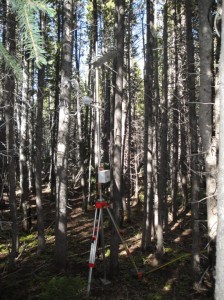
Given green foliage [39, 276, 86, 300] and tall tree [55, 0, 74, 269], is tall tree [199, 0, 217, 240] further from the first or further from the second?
tall tree [55, 0, 74, 269]

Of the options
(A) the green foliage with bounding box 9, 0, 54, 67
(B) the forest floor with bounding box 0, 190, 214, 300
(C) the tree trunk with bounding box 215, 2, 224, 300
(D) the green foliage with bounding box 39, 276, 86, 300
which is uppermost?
(A) the green foliage with bounding box 9, 0, 54, 67

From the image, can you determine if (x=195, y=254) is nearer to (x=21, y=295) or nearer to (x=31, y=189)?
(x=21, y=295)

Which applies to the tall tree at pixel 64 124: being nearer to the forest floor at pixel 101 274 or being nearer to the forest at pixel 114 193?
the forest at pixel 114 193

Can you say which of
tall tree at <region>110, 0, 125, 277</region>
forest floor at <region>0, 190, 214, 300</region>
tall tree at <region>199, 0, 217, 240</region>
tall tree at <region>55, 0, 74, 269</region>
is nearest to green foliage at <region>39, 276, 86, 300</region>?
forest floor at <region>0, 190, 214, 300</region>

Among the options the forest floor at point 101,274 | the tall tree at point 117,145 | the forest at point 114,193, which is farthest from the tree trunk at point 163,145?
the tall tree at point 117,145

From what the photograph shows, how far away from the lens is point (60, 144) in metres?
9.20

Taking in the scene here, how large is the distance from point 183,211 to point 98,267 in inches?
379

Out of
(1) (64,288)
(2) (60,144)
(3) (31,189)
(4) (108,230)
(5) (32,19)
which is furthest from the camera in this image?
(3) (31,189)

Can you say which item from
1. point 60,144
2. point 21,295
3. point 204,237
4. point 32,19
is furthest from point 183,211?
point 32,19

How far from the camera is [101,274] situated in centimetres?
897

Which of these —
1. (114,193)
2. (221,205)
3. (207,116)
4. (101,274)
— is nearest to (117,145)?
(114,193)

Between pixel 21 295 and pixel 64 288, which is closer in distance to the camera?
pixel 64 288

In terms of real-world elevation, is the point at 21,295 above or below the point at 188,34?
below

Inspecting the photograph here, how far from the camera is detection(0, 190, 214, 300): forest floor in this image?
6944 mm
